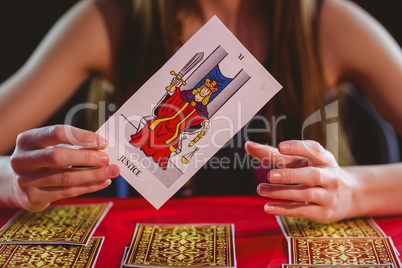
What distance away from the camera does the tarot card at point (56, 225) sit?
632mm

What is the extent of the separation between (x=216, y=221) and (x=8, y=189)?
0.39 meters

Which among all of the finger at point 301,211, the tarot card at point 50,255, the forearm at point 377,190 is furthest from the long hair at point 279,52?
the tarot card at point 50,255

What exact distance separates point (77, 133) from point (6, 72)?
2.21ft

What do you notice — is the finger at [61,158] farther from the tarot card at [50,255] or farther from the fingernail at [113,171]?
the tarot card at [50,255]

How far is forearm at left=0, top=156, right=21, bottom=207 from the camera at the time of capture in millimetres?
721

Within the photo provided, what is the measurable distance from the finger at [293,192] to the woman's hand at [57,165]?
245mm

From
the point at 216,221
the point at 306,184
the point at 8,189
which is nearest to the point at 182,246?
the point at 216,221

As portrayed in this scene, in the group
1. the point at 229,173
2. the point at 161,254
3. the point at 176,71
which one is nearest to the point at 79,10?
the point at 176,71

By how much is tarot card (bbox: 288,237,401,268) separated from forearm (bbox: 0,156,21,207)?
0.50 m

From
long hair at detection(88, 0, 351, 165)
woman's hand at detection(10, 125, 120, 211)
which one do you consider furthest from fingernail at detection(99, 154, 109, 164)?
long hair at detection(88, 0, 351, 165)

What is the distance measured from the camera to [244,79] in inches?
29.0

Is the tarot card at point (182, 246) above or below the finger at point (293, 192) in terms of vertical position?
below

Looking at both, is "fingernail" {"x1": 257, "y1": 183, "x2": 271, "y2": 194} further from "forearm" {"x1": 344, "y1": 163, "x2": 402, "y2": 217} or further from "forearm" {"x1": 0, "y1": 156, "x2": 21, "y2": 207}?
"forearm" {"x1": 0, "y1": 156, "x2": 21, "y2": 207}

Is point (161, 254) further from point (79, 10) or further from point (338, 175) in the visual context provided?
point (79, 10)
